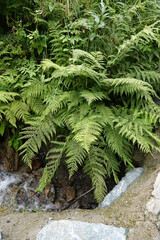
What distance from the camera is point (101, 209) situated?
2.11m

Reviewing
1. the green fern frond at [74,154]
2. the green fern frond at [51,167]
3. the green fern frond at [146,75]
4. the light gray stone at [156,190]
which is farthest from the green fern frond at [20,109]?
the light gray stone at [156,190]

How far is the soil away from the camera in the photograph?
5.31 feet

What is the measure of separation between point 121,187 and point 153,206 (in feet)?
1.98

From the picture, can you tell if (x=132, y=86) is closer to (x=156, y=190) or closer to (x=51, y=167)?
(x=156, y=190)

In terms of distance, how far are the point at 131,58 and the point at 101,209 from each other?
86.4 inches

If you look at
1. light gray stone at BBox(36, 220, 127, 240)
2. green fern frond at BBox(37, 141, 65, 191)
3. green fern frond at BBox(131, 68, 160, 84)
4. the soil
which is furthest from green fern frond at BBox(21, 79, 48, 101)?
light gray stone at BBox(36, 220, 127, 240)

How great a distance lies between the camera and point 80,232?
1.60 metres

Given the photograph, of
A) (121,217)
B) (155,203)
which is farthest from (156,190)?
(121,217)

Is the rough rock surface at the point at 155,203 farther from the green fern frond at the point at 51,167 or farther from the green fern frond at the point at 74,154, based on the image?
the green fern frond at the point at 51,167

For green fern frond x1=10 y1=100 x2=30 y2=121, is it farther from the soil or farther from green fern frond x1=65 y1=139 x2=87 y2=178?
the soil

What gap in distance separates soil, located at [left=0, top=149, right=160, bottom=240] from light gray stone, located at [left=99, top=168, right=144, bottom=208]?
6 cm

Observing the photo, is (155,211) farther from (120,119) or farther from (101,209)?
(120,119)

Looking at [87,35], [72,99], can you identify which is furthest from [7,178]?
[87,35]

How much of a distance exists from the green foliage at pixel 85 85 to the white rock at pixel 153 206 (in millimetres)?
560
